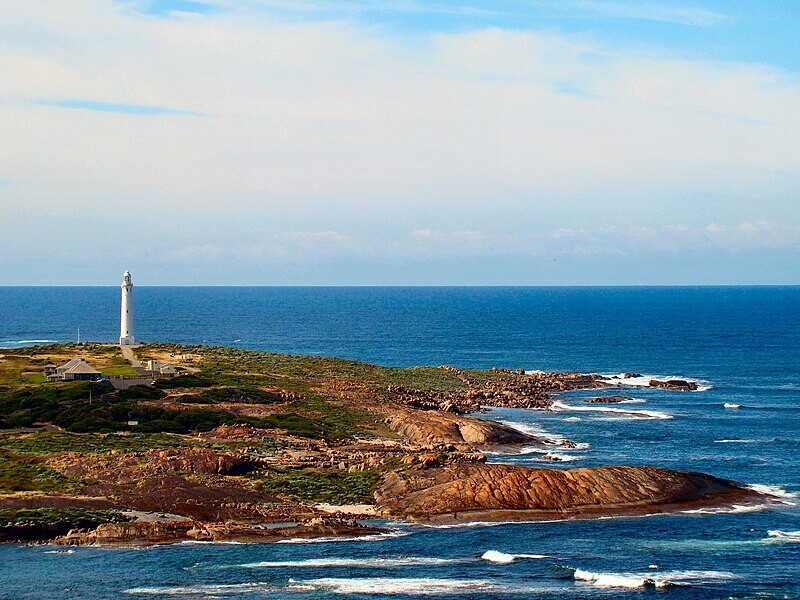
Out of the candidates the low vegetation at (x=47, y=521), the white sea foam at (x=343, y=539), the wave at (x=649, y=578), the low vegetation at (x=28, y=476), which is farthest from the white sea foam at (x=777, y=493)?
the low vegetation at (x=28, y=476)

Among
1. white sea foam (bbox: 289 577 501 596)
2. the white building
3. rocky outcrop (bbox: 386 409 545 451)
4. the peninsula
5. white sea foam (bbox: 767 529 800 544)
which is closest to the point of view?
white sea foam (bbox: 289 577 501 596)

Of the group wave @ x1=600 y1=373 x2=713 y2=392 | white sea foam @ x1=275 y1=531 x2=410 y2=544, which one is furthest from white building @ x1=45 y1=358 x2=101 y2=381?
wave @ x1=600 y1=373 x2=713 y2=392

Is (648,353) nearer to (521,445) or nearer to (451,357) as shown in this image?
(451,357)

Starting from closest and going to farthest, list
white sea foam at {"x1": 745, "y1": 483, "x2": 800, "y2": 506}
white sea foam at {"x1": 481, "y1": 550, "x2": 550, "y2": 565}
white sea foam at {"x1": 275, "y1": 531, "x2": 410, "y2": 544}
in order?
white sea foam at {"x1": 481, "y1": 550, "x2": 550, "y2": 565} → white sea foam at {"x1": 275, "y1": 531, "x2": 410, "y2": 544} → white sea foam at {"x1": 745, "y1": 483, "x2": 800, "y2": 506}

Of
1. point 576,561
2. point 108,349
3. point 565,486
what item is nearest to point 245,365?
point 108,349

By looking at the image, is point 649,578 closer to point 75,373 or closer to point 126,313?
point 75,373

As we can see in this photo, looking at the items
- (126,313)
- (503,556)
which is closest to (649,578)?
(503,556)

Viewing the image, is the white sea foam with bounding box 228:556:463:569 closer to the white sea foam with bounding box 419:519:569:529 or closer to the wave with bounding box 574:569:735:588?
the white sea foam with bounding box 419:519:569:529
